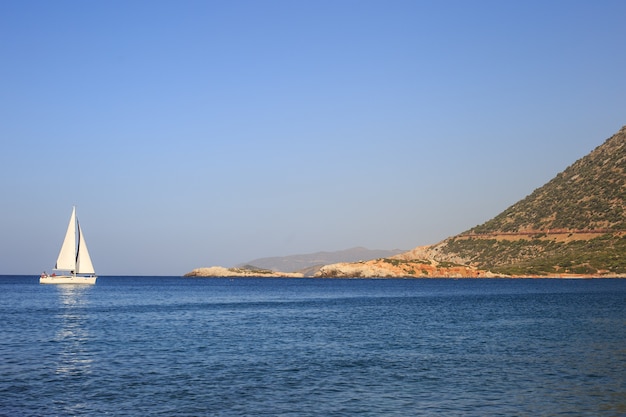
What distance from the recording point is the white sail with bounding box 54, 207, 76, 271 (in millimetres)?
148750

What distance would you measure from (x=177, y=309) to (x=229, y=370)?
184 feet

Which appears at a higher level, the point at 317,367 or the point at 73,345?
the point at 73,345

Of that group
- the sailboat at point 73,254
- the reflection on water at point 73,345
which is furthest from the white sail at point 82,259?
the reflection on water at point 73,345

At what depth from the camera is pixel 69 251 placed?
497 ft

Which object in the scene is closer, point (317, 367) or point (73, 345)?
point (317, 367)

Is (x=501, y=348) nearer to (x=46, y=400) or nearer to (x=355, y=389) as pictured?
(x=355, y=389)

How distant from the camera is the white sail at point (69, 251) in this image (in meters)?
149

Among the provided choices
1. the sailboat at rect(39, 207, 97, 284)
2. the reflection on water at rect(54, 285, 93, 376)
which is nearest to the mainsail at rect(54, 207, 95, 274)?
the sailboat at rect(39, 207, 97, 284)

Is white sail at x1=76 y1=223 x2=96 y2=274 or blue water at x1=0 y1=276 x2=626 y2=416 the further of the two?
white sail at x1=76 y1=223 x2=96 y2=274

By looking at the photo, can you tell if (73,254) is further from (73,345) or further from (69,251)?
(73,345)

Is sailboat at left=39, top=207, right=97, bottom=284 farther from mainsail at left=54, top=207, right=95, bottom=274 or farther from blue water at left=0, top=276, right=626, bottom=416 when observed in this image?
blue water at left=0, top=276, right=626, bottom=416

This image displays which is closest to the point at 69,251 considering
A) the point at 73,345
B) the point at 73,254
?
the point at 73,254

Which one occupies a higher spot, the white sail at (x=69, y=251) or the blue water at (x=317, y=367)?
the white sail at (x=69, y=251)

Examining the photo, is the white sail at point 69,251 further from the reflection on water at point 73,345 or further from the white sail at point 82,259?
the reflection on water at point 73,345
